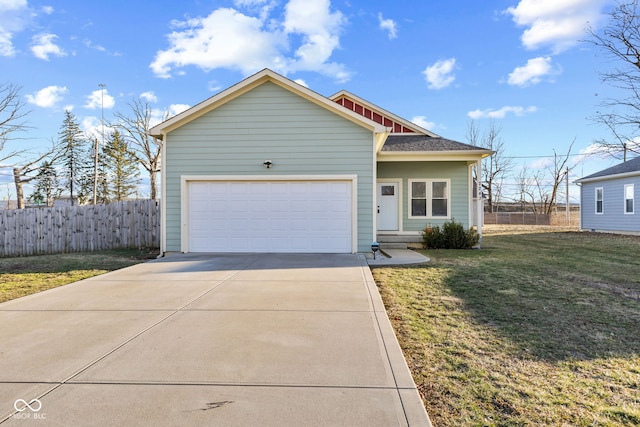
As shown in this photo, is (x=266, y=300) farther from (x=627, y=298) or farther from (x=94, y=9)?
(x=94, y=9)

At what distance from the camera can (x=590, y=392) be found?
265 centimetres

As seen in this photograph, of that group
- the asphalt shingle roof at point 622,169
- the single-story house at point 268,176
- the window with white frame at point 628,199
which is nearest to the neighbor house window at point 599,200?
the asphalt shingle roof at point 622,169

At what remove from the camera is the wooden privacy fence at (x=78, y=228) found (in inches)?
464

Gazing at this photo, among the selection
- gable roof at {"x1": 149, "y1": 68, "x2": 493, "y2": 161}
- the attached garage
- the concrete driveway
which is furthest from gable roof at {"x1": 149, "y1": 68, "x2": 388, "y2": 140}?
the concrete driveway

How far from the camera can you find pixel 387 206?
1280 cm

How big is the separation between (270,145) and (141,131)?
2584cm

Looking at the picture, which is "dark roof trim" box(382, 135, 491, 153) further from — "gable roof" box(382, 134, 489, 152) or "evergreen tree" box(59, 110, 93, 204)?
"evergreen tree" box(59, 110, 93, 204)

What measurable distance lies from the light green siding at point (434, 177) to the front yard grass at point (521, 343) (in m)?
5.36

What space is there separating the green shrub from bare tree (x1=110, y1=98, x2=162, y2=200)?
85.5ft

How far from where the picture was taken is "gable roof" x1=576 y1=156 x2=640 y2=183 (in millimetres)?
16747

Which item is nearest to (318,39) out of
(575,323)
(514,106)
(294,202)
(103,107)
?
(294,202)

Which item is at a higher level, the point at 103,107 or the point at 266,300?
the point at 103,107

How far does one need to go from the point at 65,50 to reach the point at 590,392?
21.7 m

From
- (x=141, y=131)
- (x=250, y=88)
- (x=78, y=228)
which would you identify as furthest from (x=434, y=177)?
(x=141, y=131)
